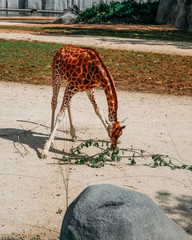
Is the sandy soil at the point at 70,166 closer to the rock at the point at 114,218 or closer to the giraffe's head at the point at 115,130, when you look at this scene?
the giraffe's head at the point at 115,130

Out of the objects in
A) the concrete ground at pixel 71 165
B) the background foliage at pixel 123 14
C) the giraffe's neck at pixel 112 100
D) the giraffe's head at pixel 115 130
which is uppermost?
the background foliage at pixel 123 14

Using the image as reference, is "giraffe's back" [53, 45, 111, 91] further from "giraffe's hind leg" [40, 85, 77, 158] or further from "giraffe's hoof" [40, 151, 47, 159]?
"giraffe's hoof" [40, 151, 47, 159]

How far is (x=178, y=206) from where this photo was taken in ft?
15.7

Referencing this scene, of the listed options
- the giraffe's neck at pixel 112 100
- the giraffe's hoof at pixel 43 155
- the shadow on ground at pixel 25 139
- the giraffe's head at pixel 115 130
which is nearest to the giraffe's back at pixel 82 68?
the giraffe's neck at pixel 112 100

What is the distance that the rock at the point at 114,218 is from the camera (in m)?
2.88

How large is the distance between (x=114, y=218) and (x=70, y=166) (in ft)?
9.55

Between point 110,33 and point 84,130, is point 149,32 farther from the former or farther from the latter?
point 84,130

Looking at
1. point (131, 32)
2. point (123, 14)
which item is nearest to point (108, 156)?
point (131, 32)

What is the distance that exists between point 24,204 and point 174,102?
556cm

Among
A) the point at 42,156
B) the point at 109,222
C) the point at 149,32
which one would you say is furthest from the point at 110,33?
the point at 109,222

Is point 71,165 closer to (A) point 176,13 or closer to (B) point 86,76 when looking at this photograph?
(B) point 86,76

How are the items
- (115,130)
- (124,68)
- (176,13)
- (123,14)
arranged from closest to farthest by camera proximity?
(115,130) → (124,68) → (176,13) → (123,14)

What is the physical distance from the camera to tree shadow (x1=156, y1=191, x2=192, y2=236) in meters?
4.44

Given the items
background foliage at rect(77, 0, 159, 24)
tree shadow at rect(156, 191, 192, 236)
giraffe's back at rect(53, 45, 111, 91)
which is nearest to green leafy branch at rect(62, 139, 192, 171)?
tree shadow at rect(156, 191, 192, 236)
